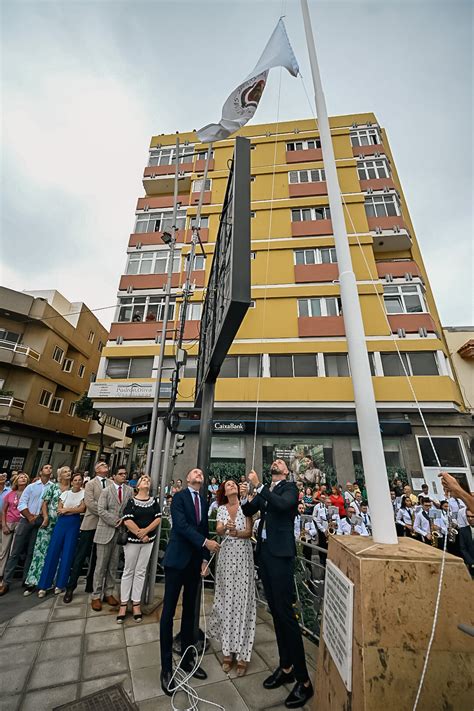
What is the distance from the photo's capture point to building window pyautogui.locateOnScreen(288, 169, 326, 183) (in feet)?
73.6

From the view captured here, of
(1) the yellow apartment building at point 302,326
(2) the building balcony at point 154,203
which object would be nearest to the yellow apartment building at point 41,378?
(1) the yellow apartment building at point 302,326

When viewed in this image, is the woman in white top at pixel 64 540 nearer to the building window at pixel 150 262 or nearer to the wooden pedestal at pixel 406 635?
the wooden pedestal at pixel 406 635

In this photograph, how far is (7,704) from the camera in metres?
2.74

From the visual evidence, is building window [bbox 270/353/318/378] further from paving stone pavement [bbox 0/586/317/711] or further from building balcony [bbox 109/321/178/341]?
paving stone pavement [bbox 0/586/317/711]

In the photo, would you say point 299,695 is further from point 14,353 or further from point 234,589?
point 14,353

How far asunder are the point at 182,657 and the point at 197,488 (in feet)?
5.41

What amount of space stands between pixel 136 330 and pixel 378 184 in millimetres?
19857

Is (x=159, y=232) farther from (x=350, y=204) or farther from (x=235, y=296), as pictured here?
(x=235, y=296)

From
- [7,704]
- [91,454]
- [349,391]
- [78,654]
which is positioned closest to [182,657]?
[78,654]

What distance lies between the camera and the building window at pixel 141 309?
2019cm

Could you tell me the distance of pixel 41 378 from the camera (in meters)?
24.2

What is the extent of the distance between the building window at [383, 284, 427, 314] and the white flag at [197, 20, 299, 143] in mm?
15783

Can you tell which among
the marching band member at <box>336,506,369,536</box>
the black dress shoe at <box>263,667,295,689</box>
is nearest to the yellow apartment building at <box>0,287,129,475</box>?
the marching band member at <box>336,506,369,536</box>

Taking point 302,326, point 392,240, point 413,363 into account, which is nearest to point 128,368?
point 302,326
